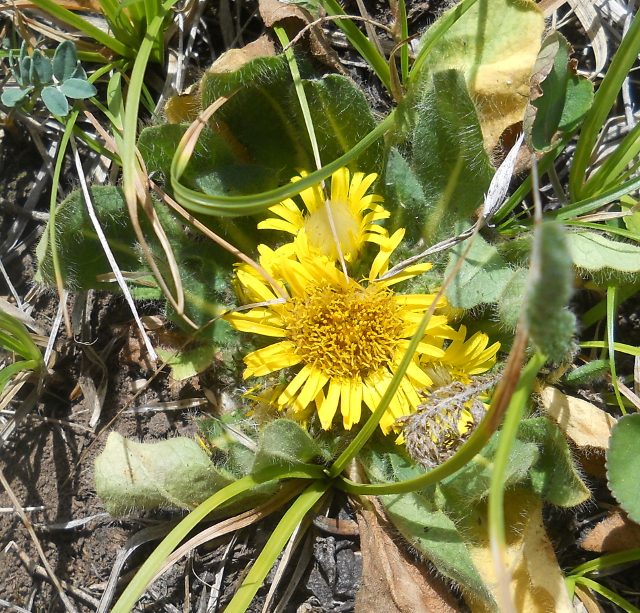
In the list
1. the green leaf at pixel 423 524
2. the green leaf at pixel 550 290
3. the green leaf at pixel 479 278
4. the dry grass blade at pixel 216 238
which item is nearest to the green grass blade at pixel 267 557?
the green leaf at pixel 423 524

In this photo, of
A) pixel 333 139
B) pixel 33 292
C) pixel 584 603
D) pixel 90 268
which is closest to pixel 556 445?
pixel 584 603

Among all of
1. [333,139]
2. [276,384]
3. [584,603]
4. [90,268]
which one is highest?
[333,139]

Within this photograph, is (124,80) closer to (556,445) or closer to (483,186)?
(483,186)

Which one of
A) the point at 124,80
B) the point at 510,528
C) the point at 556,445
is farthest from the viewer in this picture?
the point at 124,80

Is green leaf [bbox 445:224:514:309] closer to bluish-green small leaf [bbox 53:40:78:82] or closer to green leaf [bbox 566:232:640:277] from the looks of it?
green leaf [bbox 566:232:640:277]

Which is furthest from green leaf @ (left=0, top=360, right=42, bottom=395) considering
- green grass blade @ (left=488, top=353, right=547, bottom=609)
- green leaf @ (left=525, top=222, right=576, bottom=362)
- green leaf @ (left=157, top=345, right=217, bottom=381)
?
green leaf @ (left=525, top=222, right=576, bottom=362)

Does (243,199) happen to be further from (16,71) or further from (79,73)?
(16,71)
